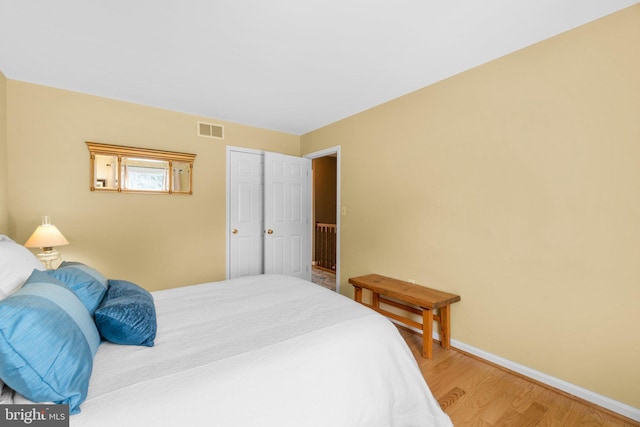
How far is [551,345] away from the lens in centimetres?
199

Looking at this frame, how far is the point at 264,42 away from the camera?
205cm

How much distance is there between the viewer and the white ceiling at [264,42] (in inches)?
67.1

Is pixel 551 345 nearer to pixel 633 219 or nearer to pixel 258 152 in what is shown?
pixel 633 219

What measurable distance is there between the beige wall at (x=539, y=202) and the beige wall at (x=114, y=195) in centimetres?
250

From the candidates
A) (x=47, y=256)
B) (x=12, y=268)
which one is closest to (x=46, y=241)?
(x=47, y=256)

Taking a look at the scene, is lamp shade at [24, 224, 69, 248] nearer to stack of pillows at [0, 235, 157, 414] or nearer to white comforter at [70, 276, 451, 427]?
stack of pillows at [0, 235, 157, 414]

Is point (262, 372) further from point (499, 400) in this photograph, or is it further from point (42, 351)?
point (499, 400)

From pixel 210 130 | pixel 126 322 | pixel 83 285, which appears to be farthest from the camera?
pixel 210 130

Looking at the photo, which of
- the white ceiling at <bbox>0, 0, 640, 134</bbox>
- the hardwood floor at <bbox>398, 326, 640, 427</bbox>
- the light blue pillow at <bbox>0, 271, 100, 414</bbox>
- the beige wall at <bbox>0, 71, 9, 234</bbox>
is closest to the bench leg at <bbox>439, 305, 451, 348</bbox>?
the hardwood floor at <bbox>398, 326, 640, 427</bbox>

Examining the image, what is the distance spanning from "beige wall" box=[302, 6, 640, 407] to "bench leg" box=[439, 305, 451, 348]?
10 cm

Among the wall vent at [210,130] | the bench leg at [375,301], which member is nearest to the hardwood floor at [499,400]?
the bench leg at [375,301]

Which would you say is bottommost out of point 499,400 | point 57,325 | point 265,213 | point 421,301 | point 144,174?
point 499,400

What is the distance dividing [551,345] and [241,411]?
7.25 feet

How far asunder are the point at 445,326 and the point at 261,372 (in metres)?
1.98
